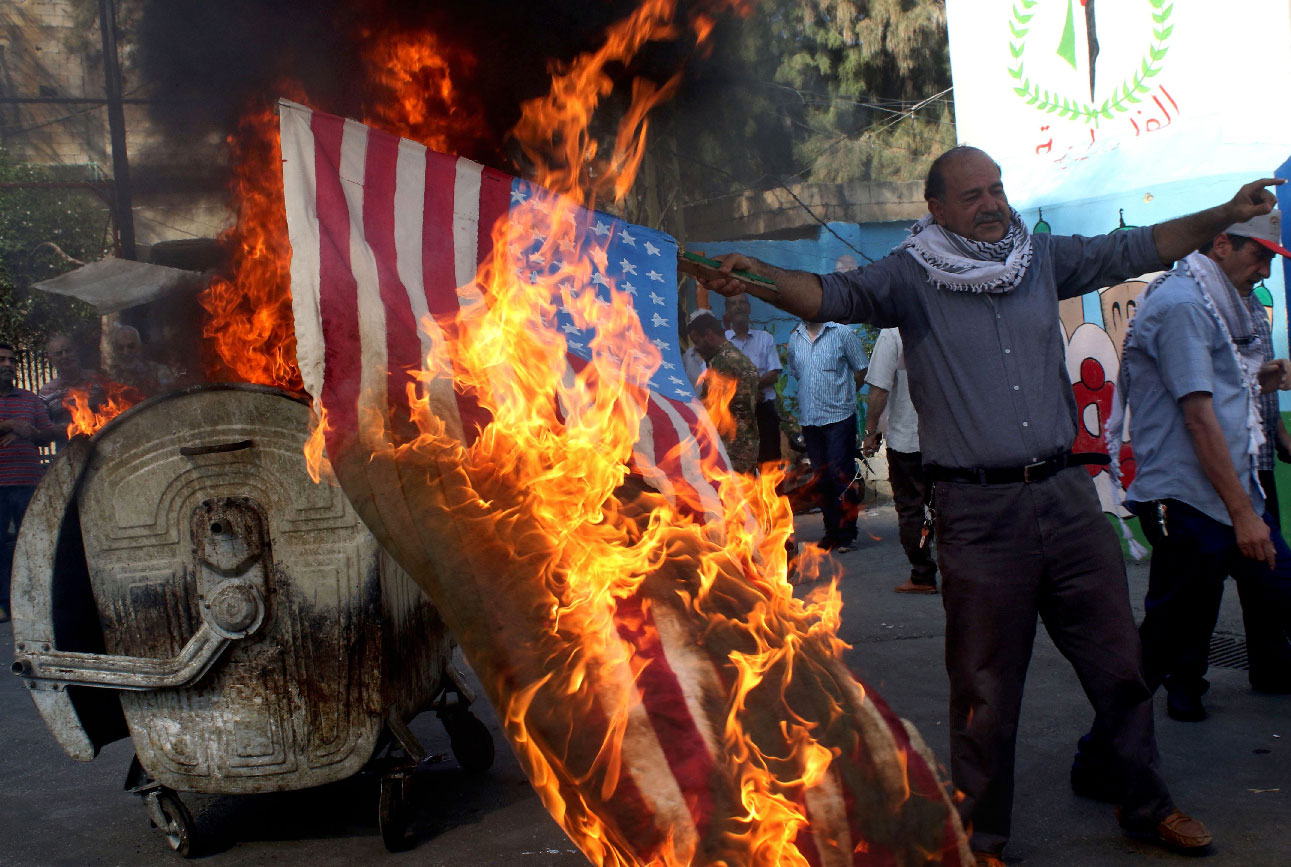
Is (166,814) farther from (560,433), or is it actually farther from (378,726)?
(560,433)

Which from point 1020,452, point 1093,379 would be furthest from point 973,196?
point 1093,379

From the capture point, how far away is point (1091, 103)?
24.7 ft

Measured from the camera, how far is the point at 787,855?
7.98 ft

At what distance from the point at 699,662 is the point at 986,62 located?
22.7ft

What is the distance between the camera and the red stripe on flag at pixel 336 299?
2.96 metres

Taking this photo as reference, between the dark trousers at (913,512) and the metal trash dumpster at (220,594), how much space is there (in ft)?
14.4

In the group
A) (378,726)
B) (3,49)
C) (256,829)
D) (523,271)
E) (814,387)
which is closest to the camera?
(523,271)

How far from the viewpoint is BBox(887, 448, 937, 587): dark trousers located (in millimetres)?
7203

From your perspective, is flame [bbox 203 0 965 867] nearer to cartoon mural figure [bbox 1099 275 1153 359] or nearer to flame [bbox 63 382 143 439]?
flame [bbox 63 382 143 439]

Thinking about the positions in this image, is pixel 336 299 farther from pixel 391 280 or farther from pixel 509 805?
pixel 509 805

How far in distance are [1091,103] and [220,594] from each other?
666 cm

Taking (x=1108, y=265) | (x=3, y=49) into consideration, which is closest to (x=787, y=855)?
(x=1108, y=265)

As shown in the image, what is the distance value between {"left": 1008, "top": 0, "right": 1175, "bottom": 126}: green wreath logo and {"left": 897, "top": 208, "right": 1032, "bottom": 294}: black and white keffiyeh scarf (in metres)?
4.61

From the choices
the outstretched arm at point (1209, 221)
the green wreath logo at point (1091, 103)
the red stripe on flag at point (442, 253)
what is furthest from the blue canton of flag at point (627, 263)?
the green wreath logo at point (1091, 103)
